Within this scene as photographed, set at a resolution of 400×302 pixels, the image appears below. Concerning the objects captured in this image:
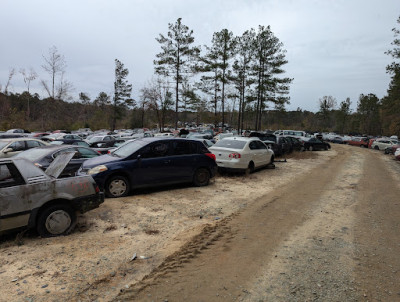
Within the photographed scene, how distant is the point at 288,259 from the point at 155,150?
16.1ft

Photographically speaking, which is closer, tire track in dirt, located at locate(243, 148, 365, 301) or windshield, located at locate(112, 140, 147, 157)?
tire track in dirt, located at locate(243, 148, 365, 301)

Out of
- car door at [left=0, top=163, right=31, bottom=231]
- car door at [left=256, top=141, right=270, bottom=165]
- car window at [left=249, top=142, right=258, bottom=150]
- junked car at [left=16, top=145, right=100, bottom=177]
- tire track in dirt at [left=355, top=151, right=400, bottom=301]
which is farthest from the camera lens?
car door at [left=256, top=141, right=270, bottom=165]

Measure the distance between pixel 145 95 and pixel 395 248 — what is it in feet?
129

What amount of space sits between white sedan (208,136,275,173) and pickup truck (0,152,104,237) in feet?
21.3

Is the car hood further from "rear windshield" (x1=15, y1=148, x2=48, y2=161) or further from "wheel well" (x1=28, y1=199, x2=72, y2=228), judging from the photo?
"wheel well" (x1=28, y1=199, x2=72, y2=228)

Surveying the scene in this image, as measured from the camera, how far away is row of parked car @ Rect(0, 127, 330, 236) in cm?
444

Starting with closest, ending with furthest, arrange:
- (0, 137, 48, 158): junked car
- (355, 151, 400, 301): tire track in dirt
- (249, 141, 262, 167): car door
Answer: (355, 151, 400, 301): tire track in dirt → (0, 137, 48, 158): junked car → (249, 141, 262, 167): car door

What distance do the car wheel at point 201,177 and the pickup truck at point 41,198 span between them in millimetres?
4029

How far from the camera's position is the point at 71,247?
4320 mm

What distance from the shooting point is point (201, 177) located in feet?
29.1

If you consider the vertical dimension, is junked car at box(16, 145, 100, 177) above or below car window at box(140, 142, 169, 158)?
below

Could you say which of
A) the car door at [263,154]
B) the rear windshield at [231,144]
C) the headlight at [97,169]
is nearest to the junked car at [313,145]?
the car door at [263,154]

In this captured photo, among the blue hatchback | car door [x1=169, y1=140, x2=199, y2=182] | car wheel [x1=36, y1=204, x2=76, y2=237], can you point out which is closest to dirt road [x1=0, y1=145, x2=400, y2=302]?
car wheel [x1=36, y1=204, x2=76, y2=237]

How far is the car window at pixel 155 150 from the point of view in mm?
7676
